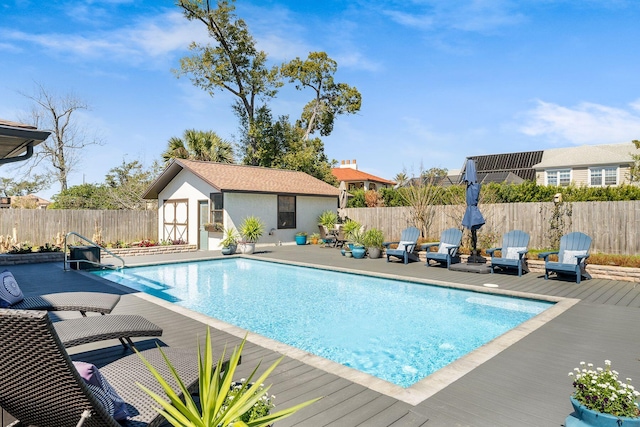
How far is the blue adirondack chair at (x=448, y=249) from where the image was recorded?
36.7 feet

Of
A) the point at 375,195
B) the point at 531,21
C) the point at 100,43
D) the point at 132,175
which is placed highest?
the point at 100,43

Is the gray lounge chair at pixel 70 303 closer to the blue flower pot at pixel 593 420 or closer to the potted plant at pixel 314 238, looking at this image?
the blue flower pot at pixel 593 420

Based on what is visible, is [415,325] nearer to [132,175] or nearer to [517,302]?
[517,302]

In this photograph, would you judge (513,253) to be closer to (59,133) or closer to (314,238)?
(314,238)

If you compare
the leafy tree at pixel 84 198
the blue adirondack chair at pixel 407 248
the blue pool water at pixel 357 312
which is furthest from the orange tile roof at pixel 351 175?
the blue pool water at pixel 357 312

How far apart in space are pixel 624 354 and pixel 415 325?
2.86 meters

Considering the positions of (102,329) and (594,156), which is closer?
(102,329)

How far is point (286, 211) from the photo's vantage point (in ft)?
65.1

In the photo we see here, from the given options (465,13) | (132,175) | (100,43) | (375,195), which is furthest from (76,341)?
(132,175)

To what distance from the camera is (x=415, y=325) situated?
21.3 feet

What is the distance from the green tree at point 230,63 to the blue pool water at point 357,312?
19.8 meters

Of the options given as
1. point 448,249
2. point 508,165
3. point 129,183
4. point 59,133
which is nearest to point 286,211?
point 448,249

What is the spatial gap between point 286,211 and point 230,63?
1439 centimetres

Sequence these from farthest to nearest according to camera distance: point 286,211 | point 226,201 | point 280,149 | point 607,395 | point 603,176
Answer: point 280,149, point 603,176, point 286,211, point 226,201, point 607,395
